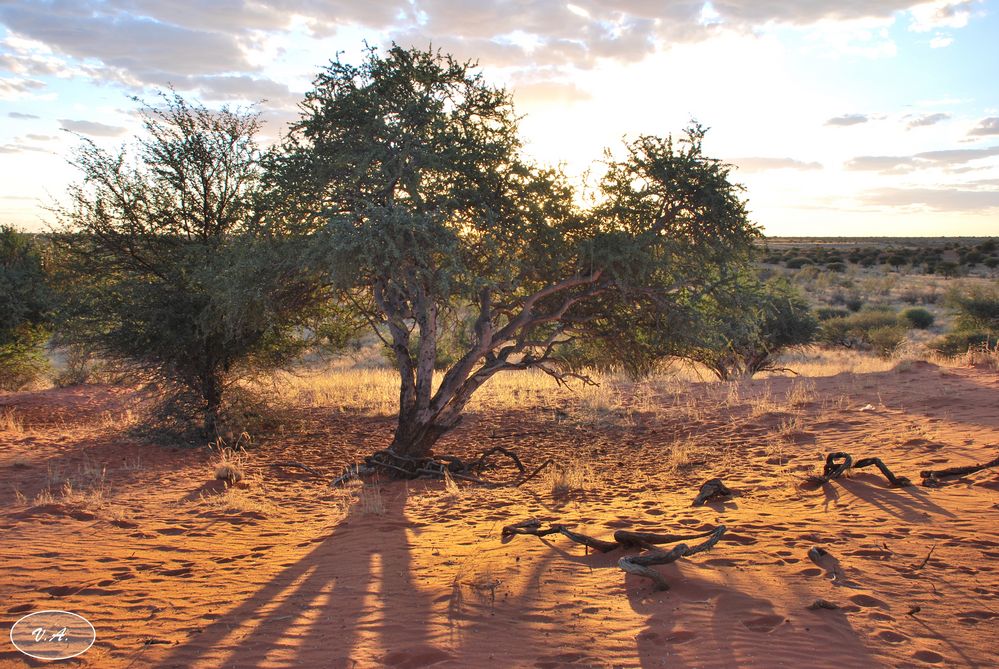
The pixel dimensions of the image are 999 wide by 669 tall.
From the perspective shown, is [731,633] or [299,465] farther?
[299,465]

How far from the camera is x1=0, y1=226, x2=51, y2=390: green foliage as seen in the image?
1397 cm

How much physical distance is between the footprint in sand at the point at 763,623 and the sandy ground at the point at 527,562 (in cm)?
2

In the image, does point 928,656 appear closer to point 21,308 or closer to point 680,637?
point 680,637

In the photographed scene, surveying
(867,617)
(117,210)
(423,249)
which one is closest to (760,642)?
(867,617)

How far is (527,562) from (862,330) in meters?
30.6

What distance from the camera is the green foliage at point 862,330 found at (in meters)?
29.0

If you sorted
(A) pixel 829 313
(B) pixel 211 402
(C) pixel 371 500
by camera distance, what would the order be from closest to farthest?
(C) pixel 371 500 → (B) pixel 211 402 → (A) pixel 829 313

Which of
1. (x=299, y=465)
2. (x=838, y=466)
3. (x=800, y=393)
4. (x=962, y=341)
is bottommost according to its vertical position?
(x=299, y=465)

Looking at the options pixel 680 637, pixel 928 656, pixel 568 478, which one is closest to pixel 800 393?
pixel 568 478

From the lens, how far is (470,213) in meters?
9.21

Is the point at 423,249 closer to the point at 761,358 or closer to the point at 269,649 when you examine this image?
the point at 269,649

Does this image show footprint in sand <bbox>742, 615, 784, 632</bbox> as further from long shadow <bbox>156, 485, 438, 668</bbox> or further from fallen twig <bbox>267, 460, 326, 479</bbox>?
fallen twig <bbox>267, 460, 326, 479</bbox>

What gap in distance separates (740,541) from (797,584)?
112cm

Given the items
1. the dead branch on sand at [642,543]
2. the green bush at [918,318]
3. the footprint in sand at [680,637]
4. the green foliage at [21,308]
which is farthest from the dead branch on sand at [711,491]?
the green bush at [918,318]
